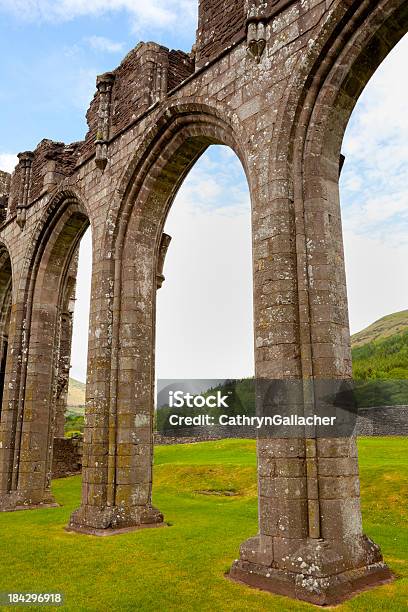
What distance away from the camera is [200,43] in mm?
7301

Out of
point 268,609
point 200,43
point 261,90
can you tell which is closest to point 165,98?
point 200,43

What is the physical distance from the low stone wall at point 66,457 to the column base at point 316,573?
11747mm

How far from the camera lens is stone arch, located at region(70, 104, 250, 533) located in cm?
706

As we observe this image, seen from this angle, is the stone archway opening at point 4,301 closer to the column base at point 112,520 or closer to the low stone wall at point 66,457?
the low stone wall at point 66,457

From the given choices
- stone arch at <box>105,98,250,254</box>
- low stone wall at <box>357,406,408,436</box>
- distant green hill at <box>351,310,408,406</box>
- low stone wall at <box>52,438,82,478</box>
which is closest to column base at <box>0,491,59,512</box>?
stone arch at <box>105,98,250,254</box>

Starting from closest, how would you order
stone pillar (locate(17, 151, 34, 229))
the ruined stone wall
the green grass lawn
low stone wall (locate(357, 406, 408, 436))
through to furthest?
the green grass lawn → the ruined stone wall → stone pillar (locate(17, 151, 34, 229)) → low stone wall (locate(357, 406, 408, 436))

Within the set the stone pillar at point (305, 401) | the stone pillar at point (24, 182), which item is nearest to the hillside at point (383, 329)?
the stone pillar at point (24, 182)

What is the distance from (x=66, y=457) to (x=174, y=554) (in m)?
10.7

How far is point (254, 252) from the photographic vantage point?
5.41m

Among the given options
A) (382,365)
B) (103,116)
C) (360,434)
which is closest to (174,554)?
(103,116)

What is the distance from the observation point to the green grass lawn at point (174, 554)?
412 cm

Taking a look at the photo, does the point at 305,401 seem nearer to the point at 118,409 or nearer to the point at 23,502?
the point at 118,409

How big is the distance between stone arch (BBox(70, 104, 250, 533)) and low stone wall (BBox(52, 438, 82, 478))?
8.48 metres

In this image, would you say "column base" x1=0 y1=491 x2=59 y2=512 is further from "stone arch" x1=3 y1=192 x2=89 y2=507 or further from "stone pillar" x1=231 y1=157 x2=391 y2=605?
"stone pillar" x1=231 y1=157 x2=391 y2=605
